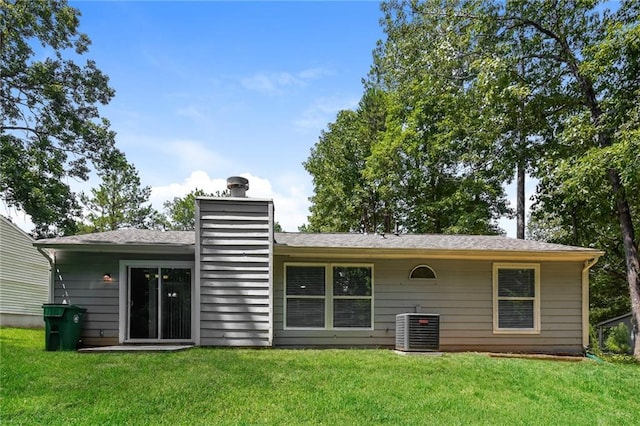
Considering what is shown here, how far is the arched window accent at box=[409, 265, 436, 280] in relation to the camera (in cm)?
978

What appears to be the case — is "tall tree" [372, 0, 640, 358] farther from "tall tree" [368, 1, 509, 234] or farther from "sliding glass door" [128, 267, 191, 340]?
"sliding glass door" [128, 267, 191, 340]

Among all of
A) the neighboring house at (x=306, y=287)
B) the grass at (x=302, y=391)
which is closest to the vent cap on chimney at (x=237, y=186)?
the neighboring house at (x=306, y=287)

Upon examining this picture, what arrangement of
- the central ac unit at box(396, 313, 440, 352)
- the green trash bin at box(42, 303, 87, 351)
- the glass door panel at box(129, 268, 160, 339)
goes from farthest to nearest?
1. the glass door panel at box(129, 268, 160, 339)
2. the central ac unit at box(396, 313, 440, 352)
3. the green trash bin at box(42, 303, 87, 351)

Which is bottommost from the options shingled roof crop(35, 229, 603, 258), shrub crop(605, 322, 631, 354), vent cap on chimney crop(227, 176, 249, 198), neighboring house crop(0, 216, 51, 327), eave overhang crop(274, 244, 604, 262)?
shrub crop(605, 322, 631, 354)

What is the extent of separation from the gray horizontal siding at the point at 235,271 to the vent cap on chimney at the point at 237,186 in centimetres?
53

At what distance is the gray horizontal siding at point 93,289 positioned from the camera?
906cm

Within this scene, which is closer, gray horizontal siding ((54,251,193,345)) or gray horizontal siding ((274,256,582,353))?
gray horizontal siding ((54,251,193,345))

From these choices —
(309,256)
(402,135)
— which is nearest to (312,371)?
(309,256)

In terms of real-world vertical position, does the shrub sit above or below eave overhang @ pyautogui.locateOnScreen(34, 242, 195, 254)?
below

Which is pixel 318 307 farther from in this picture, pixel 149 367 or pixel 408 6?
pixel 408 6

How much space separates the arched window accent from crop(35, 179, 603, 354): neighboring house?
0.02 metres

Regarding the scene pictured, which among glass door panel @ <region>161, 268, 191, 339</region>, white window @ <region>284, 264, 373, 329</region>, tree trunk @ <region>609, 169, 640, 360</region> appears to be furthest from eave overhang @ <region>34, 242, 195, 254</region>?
tree trunk @ <region>609, 169, 640, 360</region>

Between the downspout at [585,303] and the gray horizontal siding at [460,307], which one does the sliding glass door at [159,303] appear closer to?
the gray horizontal siding at [460,307]

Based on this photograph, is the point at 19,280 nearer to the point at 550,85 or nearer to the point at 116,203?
the point at 116,203
